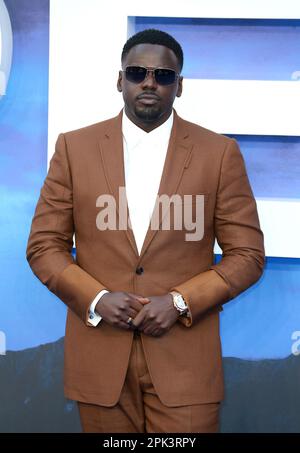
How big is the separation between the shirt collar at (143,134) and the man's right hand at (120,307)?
589 mm

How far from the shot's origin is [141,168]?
281cm

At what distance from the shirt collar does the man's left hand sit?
0.60 m

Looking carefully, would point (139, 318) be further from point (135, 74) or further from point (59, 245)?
point (135, 74)

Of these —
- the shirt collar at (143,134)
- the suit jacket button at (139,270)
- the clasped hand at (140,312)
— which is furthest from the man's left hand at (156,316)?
the shirt collar at (143,134)

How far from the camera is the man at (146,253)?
106 inches

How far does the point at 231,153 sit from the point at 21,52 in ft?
4.57

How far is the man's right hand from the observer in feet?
8.51

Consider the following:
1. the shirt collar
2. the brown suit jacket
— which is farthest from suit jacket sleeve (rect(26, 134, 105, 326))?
the shirt collar

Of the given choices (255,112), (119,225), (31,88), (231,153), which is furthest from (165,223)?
(31,88)

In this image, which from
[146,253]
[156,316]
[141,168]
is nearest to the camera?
[156,316]

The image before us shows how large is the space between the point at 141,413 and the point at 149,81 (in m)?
1.20


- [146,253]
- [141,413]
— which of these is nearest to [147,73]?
[146,253]

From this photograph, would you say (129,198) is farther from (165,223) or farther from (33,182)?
(33,182)

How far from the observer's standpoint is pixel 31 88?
3.70 meters
